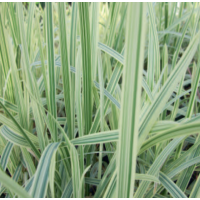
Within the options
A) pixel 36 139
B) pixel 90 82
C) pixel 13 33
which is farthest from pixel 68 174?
pixel 13 33

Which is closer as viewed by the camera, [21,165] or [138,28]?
[138,28]

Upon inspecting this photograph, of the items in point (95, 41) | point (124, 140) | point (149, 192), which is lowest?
point (149, 192)

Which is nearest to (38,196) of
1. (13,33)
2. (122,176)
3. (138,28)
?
(122,176)

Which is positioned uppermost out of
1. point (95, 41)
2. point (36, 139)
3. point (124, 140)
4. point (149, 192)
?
point (95, 41)

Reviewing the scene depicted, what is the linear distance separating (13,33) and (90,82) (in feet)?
1.17

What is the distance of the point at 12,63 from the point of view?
440 millimetres

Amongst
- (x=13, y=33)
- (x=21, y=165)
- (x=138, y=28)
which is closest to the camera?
(x=138, y=28)

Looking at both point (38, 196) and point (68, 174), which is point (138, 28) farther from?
point (68, 174)

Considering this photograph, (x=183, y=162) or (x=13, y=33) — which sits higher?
(x=13, y=33)

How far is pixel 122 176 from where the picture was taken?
0.87ft

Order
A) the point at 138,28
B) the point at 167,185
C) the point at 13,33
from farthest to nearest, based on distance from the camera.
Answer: the point at 13,33 → the point at 167,185 → the point at 138,28

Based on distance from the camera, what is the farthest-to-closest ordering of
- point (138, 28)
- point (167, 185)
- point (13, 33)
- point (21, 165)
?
point (13, 33) → point (21, 165) → point (167, 185) → point (138, 28)

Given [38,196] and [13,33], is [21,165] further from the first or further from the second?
[13,33]

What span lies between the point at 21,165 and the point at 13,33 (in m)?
→ 0.40
